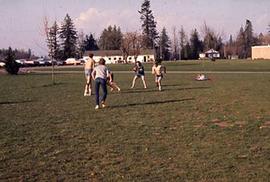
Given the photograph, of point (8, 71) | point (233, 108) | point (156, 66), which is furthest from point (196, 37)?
point (233, 108)

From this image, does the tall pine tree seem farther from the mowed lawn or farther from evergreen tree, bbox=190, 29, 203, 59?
the mowed lawn

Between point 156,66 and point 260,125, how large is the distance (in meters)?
14.1

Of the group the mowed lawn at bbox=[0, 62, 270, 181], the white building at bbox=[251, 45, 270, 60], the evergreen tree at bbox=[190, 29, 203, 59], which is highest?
the evergreen tree at bbox=[190, 29, 203, 59]

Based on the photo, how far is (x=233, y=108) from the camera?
1562 cm

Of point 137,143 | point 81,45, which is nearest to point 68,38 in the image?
point 81,45

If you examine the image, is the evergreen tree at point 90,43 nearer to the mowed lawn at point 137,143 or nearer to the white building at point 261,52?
the white building at point 261,52

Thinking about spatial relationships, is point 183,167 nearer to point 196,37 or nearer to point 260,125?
point 260,125

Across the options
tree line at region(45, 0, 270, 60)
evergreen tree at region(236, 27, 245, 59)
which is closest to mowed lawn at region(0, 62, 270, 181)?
tree line at region(45, 0, 270, 60)

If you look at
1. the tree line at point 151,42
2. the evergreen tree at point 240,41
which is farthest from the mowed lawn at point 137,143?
the evergreen tree at point 240,41

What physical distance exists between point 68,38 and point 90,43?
2050 centimetres

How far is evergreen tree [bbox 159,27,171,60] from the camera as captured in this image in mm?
144625

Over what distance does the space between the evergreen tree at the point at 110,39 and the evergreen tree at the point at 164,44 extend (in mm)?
13582

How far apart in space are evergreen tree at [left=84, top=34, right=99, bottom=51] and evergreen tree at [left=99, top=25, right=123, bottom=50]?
2.73 metres

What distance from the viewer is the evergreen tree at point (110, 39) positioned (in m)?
147
